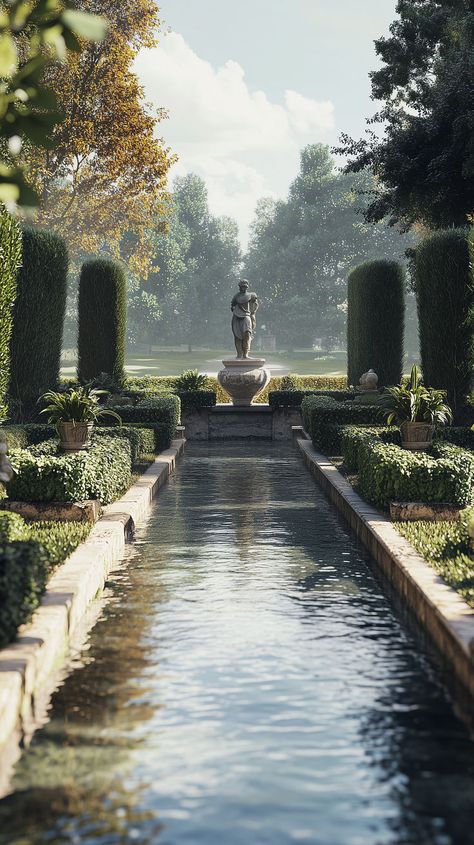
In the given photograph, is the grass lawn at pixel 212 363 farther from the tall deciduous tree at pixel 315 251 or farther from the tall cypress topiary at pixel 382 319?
the tall cypress topiary at pixel 382 319

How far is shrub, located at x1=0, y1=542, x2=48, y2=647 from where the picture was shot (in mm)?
5574

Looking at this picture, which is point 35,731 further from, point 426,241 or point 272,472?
point 426,241

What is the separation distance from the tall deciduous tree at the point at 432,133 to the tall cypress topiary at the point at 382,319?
88.9 inches

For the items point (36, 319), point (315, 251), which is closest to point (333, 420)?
point (36, 319)

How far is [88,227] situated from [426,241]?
20.7m

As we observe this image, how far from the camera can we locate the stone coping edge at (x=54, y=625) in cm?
489

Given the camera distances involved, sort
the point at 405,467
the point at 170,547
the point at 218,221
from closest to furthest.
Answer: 1. the point at 170,547
2. the point at 405,467
3. the point at 218,221

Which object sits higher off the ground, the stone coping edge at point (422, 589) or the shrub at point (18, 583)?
the shrub at point (18, 583)

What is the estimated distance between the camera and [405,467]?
1089cm

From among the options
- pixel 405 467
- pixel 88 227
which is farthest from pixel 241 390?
pixel 405 467

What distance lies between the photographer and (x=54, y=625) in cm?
605

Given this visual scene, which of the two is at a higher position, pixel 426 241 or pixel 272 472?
pixel 426 241

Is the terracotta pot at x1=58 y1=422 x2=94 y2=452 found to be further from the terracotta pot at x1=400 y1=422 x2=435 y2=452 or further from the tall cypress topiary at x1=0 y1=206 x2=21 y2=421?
the terracotta pot at x1=400 y1=422 x2=435 y2=452

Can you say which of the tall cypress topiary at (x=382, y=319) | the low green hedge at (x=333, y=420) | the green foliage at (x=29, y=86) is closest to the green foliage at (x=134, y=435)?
the low green hedge at (x=333, y=420)
